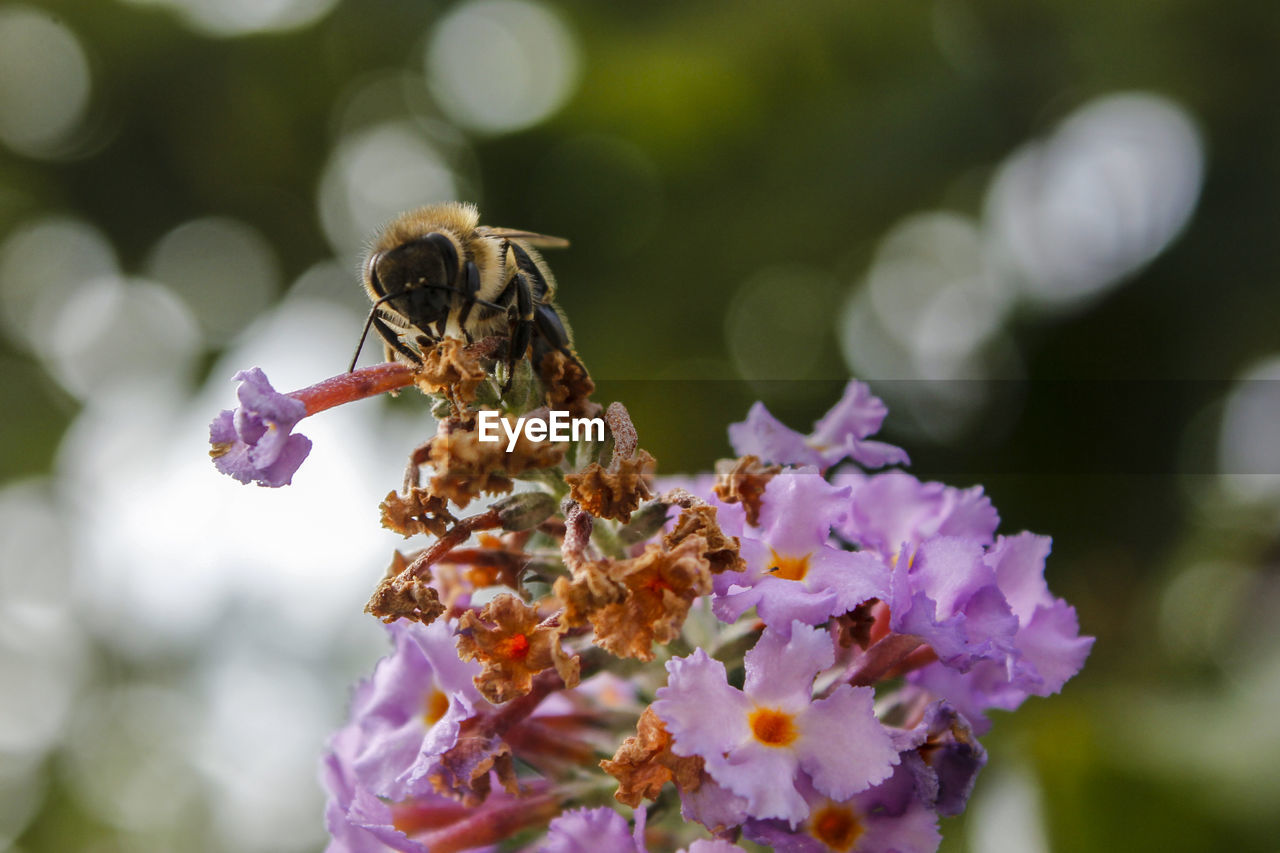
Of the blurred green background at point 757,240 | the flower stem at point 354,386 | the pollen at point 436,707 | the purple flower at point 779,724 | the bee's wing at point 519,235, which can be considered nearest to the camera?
the purple flower at point 779,724

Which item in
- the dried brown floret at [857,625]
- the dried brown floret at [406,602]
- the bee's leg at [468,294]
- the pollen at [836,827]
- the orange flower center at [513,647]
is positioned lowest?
the pollen at [836,827]

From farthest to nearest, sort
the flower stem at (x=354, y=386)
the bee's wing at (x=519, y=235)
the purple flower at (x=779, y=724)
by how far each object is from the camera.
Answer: the bee's wing at (x=519, y=235), the flower stem at (x=354, y=386), the purple flower at (x=779, y=724)

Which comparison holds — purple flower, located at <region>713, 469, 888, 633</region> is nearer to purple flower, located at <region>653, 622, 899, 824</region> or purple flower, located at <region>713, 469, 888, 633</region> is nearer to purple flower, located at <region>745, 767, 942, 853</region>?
purple flower, located at <region>653, 622, 899, 824</region>

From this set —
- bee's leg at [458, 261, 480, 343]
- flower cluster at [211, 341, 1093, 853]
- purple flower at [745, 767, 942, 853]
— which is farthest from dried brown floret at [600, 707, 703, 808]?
bee's leg at [458, 261, 480, 343]

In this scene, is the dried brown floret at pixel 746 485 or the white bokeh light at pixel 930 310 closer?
the dried brown floret at pixel 746 485

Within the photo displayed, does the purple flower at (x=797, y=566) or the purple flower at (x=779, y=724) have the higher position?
the purple flower at (x=797, y=566)

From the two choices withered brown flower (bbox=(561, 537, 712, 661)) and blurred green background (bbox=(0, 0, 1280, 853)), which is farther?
blurred green background (bbox=(0, 0, 1280, 853))

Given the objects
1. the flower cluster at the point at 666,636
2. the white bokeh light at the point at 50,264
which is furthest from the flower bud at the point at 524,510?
the white bokeh light at the point at 50,264

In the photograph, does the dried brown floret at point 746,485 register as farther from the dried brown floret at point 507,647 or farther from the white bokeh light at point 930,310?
the white bokeh light at point 930,310
